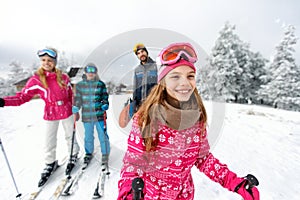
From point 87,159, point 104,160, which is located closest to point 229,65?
point 104,160

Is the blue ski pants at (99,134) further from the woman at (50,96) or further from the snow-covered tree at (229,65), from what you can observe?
the snow-covered tree at (229,65)

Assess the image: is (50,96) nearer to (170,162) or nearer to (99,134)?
(99,134)

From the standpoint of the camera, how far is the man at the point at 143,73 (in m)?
2.91

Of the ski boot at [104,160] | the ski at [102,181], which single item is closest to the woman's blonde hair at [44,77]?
the ski boot at [104,160]

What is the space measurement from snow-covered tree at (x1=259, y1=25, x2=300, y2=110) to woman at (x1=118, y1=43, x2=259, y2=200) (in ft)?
75.8

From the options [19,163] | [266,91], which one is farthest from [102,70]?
[266,91]

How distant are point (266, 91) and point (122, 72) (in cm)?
2299

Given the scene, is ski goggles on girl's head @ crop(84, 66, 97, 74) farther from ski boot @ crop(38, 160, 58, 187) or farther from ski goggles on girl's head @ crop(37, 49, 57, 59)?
ski boot @ crop(38, 160, 58, 187)

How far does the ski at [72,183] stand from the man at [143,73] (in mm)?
2080

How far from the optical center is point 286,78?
19297 millimetres

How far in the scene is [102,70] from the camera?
330cm

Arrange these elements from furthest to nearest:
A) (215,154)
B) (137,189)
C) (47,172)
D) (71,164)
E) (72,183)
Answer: (215,154) → (71,164) → (47,172) → (72,183) → (137,189)

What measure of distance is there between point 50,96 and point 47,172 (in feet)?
5.14

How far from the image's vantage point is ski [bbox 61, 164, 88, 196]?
286 cm
